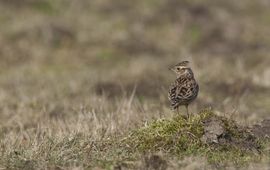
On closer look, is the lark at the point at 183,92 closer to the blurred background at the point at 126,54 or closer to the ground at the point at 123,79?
the ground at the point at 123,79

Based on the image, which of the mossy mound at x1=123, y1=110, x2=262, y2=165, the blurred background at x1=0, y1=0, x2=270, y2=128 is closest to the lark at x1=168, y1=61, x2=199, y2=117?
the mossy mound at x1=123, y1=110, x2=262, y2=165

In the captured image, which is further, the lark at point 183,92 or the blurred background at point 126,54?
the blurred background at point 126,54

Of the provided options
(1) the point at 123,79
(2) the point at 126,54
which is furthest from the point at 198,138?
(2) the point at 126,54

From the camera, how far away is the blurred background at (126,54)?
555 inches

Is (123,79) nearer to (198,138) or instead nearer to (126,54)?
(126,54)

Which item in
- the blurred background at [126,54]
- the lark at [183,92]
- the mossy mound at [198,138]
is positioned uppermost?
the blurred background at [126,54]

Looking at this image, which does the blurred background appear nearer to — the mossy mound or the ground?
the ground

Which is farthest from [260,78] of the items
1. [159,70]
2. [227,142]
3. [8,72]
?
[227,142]

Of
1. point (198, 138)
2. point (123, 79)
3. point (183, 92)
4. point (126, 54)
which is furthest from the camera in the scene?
point (126, 54)

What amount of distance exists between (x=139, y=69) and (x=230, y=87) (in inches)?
85.3

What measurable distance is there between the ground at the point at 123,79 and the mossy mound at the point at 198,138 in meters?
0.02

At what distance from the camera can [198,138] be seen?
892 cm

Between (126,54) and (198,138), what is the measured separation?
1156 centimetres

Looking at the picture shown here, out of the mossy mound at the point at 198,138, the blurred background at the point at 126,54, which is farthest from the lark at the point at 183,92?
the blurred background at the point at 126,54
